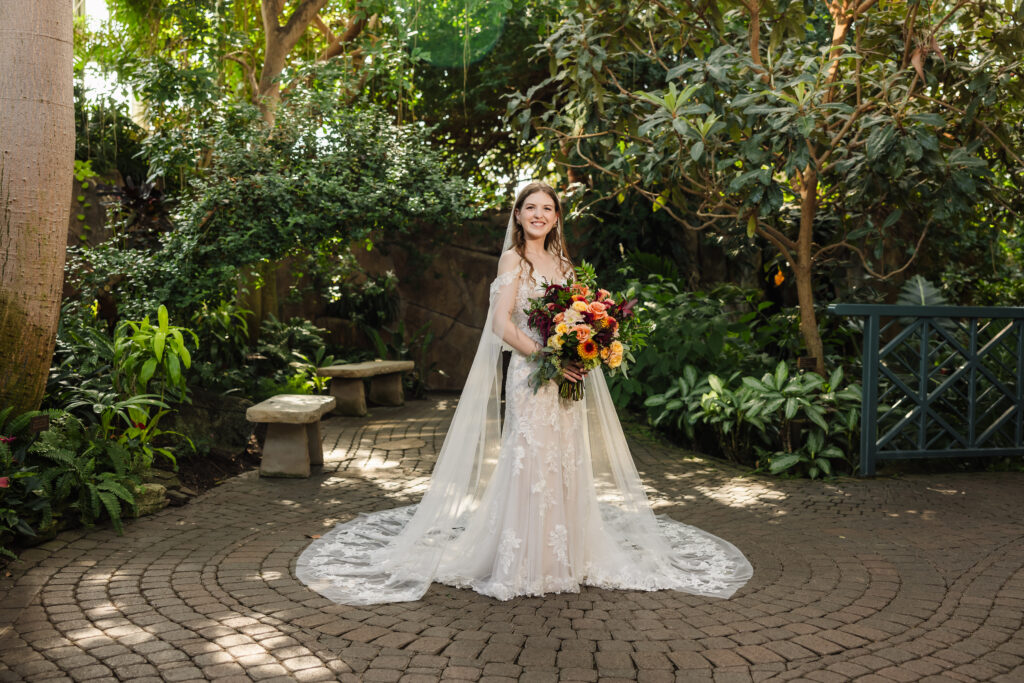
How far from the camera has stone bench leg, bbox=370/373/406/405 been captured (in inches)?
394

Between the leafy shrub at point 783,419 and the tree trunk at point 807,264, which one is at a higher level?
the tree trunk at point 807,264

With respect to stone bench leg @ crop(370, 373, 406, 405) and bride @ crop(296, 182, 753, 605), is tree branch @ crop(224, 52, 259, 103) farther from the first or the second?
bride @ crop(296, 182, 753, 605)

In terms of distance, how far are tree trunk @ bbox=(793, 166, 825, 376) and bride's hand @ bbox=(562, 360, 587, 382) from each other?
12.9 ft

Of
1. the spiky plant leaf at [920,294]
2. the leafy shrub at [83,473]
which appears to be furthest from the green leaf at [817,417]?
the leafy shrub at [83,473]

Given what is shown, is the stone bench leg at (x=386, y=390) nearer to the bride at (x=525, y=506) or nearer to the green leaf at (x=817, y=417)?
the green leaf at (x=817, y=417)

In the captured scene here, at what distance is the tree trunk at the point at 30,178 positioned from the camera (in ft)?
15.6

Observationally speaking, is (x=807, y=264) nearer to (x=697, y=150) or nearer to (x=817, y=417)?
(x=817, y=417)

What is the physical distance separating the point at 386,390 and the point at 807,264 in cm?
537

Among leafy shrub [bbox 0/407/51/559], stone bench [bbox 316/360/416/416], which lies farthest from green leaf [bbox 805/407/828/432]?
leafy shrub [bbox 0/407/51/559]

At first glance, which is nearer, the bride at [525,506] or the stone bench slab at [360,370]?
the bride at [525,506]

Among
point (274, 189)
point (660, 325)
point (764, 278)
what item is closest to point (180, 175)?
point (274, 189)

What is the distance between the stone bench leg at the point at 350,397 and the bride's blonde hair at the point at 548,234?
17.8 feet

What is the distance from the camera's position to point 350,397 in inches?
363

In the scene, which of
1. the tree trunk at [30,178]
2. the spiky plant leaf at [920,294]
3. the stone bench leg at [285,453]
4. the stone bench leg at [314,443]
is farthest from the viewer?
the spiky plant leaf at [920,294]
